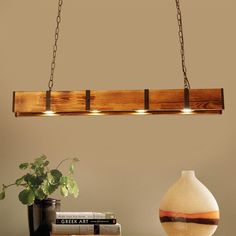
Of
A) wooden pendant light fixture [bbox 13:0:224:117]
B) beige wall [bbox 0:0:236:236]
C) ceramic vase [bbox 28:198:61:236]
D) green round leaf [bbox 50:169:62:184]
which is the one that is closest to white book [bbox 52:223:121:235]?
ceramic vase [bbox 28:198:61:236]

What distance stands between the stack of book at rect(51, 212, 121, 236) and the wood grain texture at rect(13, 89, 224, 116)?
0.74 meters

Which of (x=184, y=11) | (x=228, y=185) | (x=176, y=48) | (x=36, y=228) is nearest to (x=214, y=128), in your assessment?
(x=228, y=185)

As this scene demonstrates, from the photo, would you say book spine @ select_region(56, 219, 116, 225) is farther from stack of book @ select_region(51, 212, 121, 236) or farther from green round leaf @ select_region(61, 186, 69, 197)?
green round leaf @ select_region(61, 186, 69, 197)

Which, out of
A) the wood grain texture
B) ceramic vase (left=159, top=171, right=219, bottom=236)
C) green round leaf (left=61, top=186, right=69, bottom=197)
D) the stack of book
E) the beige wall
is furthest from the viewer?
the beige wall

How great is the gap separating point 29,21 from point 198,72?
121 cm

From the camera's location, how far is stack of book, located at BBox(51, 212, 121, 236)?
276cm

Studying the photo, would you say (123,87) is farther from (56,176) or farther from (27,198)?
(27,198)

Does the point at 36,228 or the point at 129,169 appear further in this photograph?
the point at 129,169

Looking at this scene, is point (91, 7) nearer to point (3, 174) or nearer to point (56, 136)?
point (56, 136)

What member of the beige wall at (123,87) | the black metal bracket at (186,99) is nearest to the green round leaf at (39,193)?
the beige wall at (123,87)

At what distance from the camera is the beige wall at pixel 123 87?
3.18 metres

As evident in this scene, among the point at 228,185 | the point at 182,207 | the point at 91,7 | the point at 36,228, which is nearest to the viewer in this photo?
the point at 182,207

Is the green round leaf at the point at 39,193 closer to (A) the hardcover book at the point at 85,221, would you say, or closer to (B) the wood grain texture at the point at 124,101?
(A) the hardcover book at the point at 85,221

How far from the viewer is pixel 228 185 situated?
3.14 metres
